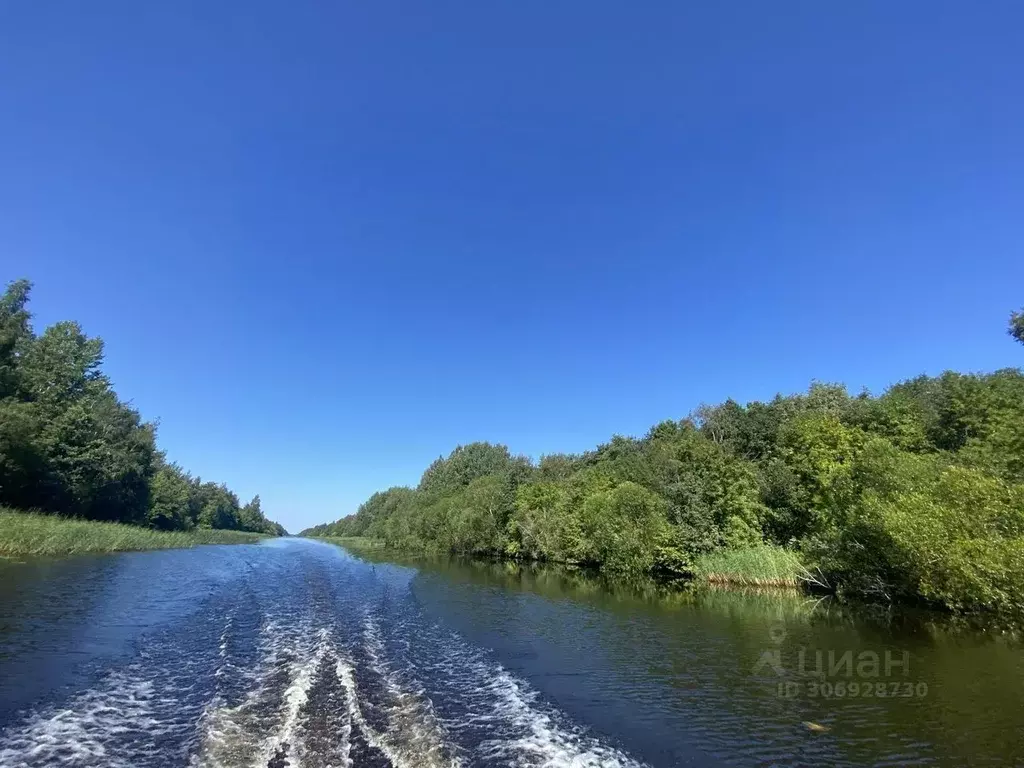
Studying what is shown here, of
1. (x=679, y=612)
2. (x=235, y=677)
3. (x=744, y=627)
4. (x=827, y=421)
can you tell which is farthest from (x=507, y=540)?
(x=235, y=677)

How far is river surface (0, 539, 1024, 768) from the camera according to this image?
9422 millimetres

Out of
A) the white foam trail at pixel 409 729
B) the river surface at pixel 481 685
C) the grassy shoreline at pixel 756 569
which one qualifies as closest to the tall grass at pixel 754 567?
the grassy shoreline at pixel 756 569

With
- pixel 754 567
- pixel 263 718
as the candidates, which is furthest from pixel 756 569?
pixel 263 718

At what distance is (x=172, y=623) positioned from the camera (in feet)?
63.1

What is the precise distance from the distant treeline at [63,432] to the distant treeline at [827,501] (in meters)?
39.5

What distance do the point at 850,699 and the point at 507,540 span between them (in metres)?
53.8

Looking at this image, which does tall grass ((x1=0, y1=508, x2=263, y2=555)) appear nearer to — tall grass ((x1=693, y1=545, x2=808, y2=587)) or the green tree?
tall grass ((x1=693, y1=545, x2=808, y2=587))

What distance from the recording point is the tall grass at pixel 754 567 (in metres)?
33.8

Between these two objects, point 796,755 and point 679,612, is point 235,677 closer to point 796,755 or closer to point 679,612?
point 796,755

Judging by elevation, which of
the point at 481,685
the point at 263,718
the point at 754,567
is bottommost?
the point at 263,718

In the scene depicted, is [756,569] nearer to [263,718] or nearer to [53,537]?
[263,718]

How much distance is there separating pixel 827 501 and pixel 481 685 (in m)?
32.2

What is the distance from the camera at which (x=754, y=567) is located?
34781mm

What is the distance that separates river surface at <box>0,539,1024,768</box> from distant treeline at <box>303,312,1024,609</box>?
361 cm
